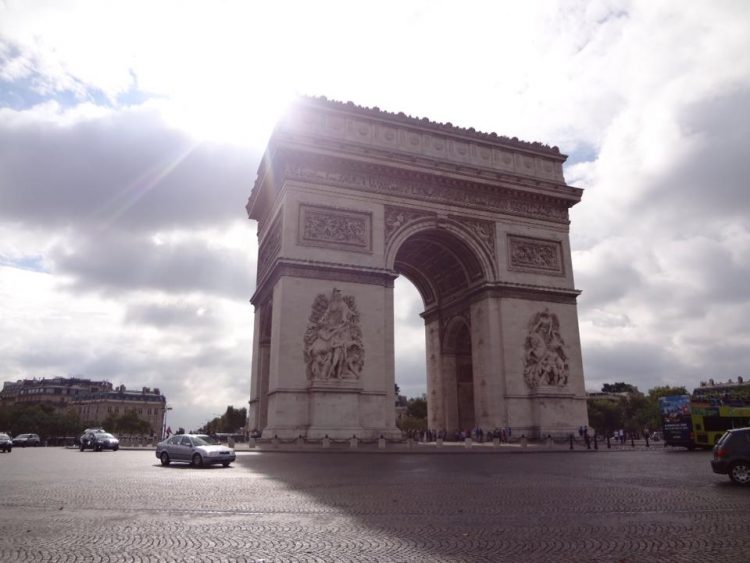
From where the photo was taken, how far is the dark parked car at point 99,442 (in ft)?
106

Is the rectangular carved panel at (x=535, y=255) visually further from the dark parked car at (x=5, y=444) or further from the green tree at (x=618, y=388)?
the green tree at (x=618, y=388)

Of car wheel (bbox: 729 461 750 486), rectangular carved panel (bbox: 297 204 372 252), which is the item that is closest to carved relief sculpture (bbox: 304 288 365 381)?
rectangular carved panel (bbox: 297 204 372 252)

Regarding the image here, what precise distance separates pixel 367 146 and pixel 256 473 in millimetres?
19485

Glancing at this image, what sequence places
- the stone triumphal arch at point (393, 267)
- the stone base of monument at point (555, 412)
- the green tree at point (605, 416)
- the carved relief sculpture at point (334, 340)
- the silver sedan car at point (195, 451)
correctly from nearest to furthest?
the silver sedan car at point (195, 451)
the carved relief sculpture at point (334, 340)
the stone triumphal arch at point (393, 267)
the stone base of monument at point (555, 412)
the green tree at point (605, 416)

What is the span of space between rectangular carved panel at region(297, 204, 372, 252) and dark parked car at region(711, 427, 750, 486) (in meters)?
19.6

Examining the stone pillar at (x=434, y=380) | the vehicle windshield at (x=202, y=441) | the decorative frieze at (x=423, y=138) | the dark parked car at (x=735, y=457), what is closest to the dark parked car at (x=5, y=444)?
the vehicle windshield at (x=202, y=441)

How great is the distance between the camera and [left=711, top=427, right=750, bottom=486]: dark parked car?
451 inches

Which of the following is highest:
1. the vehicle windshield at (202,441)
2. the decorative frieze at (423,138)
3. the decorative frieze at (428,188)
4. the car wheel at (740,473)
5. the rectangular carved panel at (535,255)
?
the decorative frieze at (423,138)

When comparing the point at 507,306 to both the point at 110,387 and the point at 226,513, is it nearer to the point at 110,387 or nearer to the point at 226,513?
the point at 226,513

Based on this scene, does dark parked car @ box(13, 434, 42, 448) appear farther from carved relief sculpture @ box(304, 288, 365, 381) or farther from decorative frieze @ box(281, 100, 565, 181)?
decorative frieze @ box(281, 100, 565, 181)

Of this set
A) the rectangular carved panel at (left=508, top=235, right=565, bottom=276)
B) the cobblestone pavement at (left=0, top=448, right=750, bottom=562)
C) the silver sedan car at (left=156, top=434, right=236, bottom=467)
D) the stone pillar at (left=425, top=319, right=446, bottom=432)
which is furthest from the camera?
the stone pillar at (left=425, top=319, right=446, bottom=432)

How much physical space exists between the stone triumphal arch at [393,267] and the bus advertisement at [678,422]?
5043 mm

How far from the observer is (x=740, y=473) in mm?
11500

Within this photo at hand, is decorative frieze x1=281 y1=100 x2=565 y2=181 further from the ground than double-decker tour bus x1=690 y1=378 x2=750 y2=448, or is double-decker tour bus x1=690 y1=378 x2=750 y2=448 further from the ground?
decorative frieze x1=281 y1=100 x2=565 y2=181
